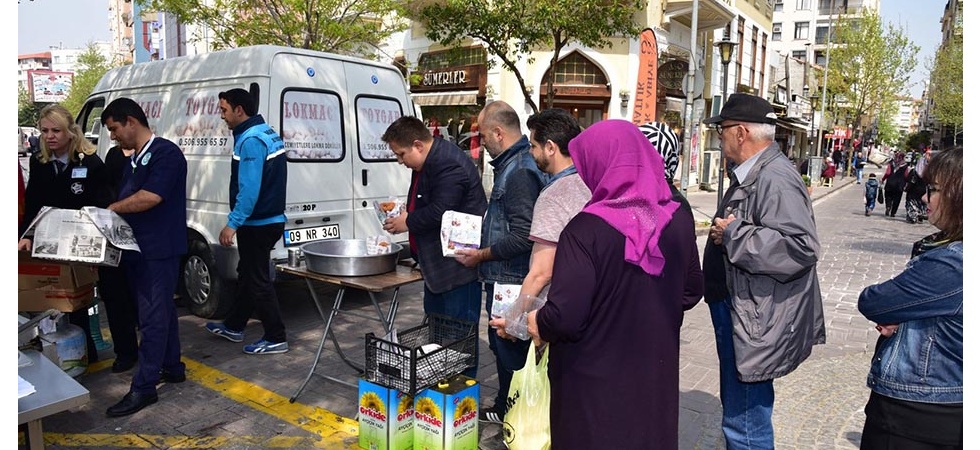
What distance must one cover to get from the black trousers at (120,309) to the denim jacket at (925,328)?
4.88 meters

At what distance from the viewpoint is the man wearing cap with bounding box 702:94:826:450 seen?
2.70m

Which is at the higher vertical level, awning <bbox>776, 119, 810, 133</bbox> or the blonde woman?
awning <bbox>776, 119, 810, 133</bbox>

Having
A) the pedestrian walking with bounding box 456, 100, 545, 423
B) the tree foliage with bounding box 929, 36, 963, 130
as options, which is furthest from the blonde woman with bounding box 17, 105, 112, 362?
the tree foliage with bounding box 929, 36, 963, 130

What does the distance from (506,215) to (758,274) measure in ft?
4.67

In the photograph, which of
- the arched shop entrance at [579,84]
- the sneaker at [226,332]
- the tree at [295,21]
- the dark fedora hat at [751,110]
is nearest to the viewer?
the dark fedora hat at [751,110]

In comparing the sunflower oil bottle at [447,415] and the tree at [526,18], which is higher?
the tree at [526,18]

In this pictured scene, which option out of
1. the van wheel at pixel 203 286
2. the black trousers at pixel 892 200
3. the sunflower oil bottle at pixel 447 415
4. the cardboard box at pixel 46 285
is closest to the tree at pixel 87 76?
the van wheel at pixel 203 286

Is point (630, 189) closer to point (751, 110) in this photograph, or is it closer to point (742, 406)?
point (751, 110)

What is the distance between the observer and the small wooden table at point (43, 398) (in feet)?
7.77

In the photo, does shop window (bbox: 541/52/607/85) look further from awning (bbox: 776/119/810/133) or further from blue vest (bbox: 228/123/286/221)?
awning (bbox: 776/119/810/133)

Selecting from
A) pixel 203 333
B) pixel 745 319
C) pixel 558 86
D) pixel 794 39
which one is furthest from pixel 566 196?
pixel 794 39

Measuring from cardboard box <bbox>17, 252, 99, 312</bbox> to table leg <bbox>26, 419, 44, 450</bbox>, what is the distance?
81.9 inches

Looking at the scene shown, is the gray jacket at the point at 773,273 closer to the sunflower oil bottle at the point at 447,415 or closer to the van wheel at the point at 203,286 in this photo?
the sunflower oil bottle at the point at 447,415

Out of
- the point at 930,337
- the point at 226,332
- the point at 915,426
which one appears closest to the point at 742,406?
the point at 915,426
